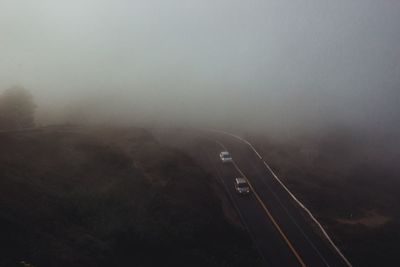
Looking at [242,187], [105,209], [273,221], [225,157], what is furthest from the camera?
[225,157]

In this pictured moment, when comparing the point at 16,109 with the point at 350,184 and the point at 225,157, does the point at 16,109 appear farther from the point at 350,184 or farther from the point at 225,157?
the point at 350,184

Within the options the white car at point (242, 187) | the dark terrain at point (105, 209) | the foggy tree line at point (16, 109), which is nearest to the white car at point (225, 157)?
the dark terrain at point (105, 209)

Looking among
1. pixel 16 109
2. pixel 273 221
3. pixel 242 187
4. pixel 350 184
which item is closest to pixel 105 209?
pixel 273 221

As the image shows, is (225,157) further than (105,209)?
Yes

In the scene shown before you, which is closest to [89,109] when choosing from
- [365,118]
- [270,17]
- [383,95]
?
[365,118]

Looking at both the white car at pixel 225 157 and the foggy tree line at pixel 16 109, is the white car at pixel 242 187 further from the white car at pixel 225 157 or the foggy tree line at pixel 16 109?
the foggy tree line at pixel 16 109

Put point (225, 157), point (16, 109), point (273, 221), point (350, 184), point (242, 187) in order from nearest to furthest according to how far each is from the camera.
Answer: point (273, 221) < point (242, 187) < point (350, 184) < point (225, 157) < point (16, 109)

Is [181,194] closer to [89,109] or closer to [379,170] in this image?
[379,170]
